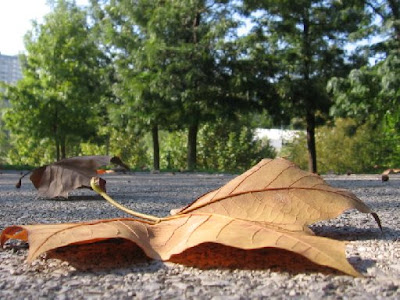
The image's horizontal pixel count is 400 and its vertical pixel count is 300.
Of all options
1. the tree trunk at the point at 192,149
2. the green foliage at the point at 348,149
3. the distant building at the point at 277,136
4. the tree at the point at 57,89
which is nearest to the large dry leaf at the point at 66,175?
the tree trunk at the point at 192,149

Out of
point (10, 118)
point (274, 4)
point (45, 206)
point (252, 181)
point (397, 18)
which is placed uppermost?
point (274, 4)

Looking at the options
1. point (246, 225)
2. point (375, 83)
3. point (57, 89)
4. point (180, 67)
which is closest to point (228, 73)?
point (180, 67)

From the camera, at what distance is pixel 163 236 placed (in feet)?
3.06

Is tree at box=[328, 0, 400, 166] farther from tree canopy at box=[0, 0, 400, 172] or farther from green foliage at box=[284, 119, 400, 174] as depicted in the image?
green foliage at box=[284, 119, 400, 174]

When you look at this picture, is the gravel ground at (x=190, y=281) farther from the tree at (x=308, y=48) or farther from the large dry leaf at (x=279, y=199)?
the tree at (x=308, y=48)

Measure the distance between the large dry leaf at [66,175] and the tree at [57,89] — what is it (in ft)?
40.0

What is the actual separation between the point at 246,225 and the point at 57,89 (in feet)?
48.5

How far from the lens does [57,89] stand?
1493 cm

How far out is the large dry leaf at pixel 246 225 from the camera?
80 centimetres

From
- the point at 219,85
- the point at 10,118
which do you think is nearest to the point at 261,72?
the point at 219,85

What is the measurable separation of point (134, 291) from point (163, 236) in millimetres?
217

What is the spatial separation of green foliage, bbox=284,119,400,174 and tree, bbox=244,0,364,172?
8.63 feet

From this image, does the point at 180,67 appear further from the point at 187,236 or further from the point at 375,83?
the point at 187,236

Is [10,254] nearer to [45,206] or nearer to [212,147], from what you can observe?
[45,206]
